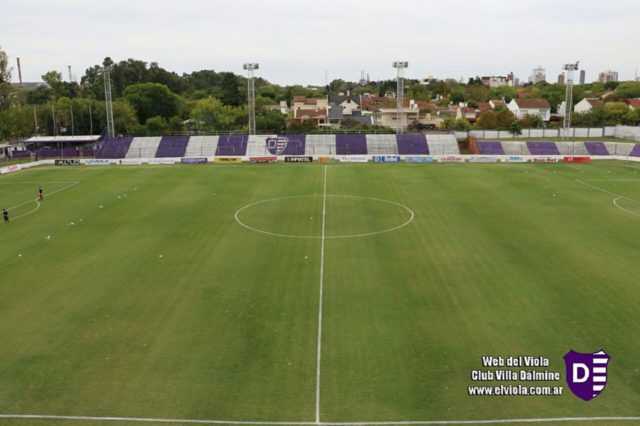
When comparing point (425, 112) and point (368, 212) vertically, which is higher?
point (425, 112)

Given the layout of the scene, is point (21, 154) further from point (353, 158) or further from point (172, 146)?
point (353, 158)

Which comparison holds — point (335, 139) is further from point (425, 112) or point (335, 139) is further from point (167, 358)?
point (167, 358)

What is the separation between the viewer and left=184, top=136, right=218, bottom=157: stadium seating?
270ft

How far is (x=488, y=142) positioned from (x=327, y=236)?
5922 cm

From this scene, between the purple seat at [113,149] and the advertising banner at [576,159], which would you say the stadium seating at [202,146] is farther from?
the advertising banner at [576,159]

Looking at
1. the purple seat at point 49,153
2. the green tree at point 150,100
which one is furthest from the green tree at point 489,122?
the purple seat at point 49,153

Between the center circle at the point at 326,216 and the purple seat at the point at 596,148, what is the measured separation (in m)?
49.1

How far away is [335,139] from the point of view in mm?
85375

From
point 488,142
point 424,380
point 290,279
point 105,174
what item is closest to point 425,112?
point 488,142

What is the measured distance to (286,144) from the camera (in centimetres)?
8306

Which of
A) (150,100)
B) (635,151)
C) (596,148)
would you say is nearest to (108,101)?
(150,100)

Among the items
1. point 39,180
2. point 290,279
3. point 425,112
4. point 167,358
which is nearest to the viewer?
point 167,358

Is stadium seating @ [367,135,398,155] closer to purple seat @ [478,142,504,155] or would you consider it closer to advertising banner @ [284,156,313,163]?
advertising banner @ [284,156,313,163]

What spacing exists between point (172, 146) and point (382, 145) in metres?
34.0
